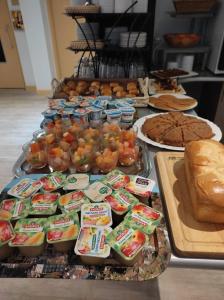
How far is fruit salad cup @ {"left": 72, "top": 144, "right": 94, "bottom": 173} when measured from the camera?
731mm

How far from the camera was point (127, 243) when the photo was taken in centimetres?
48

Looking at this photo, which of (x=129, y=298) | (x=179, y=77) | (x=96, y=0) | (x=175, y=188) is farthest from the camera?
(x=179, y=77)

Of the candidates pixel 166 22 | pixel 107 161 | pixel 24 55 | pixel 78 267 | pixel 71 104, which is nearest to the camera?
pixel 78 267

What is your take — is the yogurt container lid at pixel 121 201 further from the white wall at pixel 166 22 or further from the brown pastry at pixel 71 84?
the white wall at pixel 166 22

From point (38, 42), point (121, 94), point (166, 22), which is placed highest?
point (166, 22)

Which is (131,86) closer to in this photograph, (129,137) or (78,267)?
(129,137)

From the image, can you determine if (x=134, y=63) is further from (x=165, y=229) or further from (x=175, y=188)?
(x=165, y=229)

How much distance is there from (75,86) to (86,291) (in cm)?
116

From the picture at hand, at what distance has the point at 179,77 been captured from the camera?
1729mm

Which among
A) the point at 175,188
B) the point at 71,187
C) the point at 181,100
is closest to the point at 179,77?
the point at 181,100

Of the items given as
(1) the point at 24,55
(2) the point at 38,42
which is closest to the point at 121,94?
(2) the point at 38,42

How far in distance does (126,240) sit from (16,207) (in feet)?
0.99

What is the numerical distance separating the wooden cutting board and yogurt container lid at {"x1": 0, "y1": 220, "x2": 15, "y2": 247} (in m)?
0.38

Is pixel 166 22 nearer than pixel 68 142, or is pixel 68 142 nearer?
pixel 68 142
